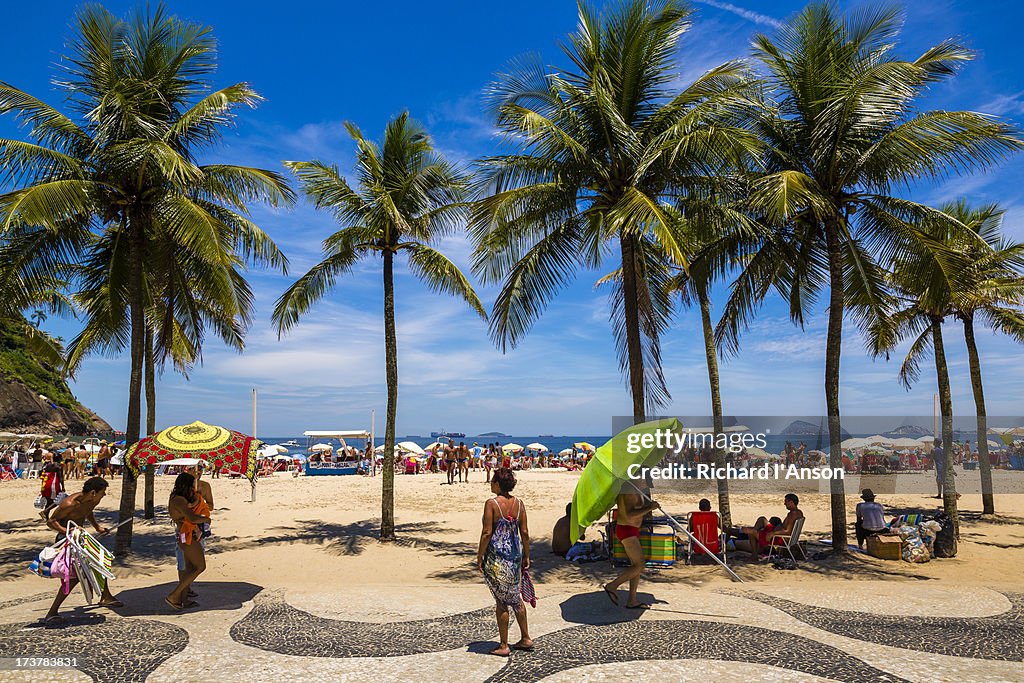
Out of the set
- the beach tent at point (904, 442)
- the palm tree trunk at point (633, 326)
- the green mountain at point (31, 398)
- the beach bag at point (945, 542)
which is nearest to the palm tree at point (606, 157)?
the palm tree trunk at point (633, 326)

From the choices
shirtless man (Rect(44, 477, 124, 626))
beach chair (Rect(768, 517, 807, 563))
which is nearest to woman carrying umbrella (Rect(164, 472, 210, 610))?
shirtless man (Rect(44, 477, 124, 626))

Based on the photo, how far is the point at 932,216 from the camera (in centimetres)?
1041

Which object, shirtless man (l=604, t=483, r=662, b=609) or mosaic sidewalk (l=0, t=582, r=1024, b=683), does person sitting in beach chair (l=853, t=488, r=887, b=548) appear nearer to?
mosaic sidewalk (l=0, t=582, r=1024, b=683)

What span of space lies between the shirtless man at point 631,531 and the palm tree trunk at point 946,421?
790 centimetres

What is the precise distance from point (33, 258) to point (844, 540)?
14.4 metres

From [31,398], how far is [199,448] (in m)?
56.7

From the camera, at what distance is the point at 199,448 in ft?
26.2

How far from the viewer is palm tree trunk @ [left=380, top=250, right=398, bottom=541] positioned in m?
12.9

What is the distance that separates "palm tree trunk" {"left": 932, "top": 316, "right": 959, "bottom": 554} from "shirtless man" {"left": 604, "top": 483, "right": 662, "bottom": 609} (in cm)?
790

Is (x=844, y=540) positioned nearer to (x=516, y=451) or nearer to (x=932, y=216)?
(x=932, y=216)

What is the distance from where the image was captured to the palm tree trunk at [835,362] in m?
10.8

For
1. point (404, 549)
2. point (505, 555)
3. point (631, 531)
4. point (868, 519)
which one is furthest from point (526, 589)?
point (868, 519)

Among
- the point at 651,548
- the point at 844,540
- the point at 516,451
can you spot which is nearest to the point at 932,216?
the point at 844,540

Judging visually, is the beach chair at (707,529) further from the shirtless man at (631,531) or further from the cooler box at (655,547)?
the shirtless man at (631,531)
